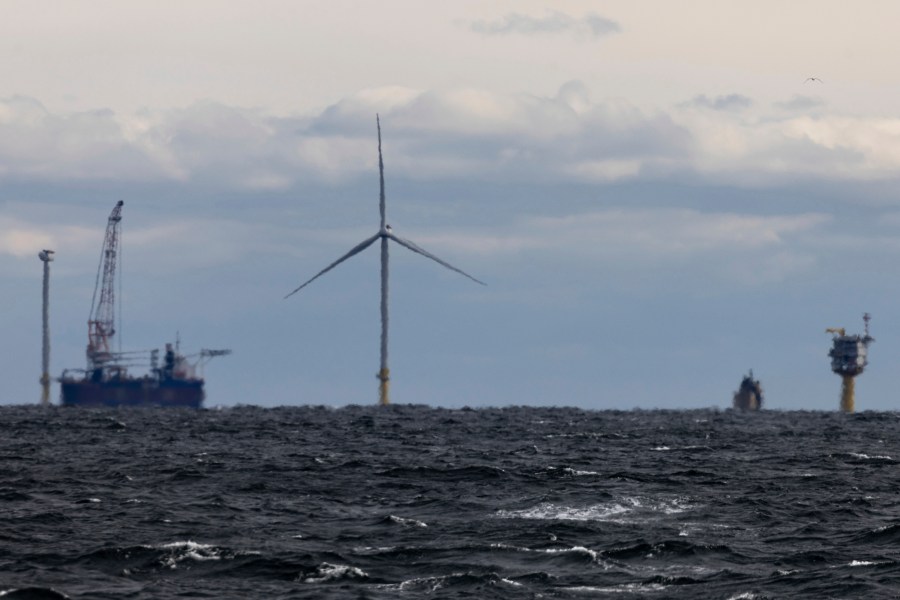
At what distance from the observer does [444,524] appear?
63.8m

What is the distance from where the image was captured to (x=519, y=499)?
74.7 meters

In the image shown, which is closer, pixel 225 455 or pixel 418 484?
pixel 418 484

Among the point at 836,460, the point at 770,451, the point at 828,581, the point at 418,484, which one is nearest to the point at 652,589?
the point at 828,581

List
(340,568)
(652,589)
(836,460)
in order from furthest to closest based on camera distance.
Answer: (836,460) → (340,568) → (652,589)

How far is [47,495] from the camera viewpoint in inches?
2901

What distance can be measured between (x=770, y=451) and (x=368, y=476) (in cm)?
4704

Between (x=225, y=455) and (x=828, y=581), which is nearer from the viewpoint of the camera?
(x=828, y=581)

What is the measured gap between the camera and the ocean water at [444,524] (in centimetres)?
4847

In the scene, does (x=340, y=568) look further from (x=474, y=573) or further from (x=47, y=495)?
(x=47, y=495)

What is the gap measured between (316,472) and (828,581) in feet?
157

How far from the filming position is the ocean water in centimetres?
4847

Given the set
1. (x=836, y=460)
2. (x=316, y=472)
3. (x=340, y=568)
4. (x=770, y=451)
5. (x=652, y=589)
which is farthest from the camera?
(x=770, y=451)

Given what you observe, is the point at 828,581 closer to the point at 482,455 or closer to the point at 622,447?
the point at 482,455

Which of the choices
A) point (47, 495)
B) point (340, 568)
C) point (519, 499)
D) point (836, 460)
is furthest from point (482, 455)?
point (340, 568)
